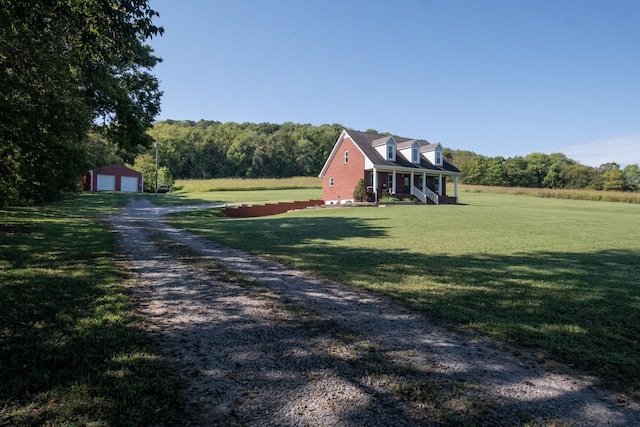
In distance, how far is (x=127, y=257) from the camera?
8.86m

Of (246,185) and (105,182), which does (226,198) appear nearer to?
(246,185)

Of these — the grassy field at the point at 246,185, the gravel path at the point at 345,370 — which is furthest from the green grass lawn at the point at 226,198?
the gravel path at the point at 345,370

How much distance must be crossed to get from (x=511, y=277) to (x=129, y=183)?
65.1 metres

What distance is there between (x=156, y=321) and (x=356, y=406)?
2999mm

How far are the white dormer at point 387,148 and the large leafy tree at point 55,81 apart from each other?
23.2m

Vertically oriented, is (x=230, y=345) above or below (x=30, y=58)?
below

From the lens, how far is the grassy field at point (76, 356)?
275cm

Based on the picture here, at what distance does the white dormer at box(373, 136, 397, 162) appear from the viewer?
3412 cm

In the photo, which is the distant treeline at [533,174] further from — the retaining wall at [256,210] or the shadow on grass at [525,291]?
the shadow on grass at [525,291]

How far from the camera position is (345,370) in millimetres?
3441

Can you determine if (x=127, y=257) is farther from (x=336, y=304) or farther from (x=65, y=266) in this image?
(x=336, y=304)

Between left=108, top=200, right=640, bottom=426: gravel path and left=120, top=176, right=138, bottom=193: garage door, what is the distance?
62421 millimetres

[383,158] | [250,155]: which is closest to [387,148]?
[383,158]

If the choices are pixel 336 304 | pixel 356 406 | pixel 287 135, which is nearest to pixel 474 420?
pixel 356 406
